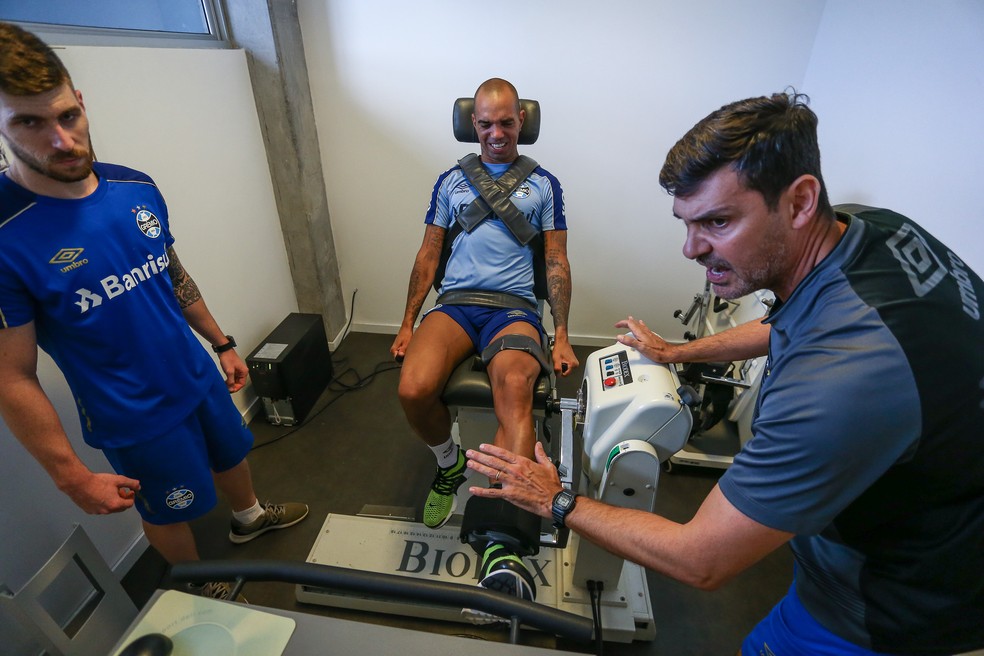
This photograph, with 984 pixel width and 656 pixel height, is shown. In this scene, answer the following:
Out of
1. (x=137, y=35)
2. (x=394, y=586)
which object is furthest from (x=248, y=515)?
(x=137, y=35)

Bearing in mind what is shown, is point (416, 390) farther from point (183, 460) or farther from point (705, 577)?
point (705, 577)

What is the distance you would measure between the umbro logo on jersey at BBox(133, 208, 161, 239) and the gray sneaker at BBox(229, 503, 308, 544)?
3.78 ft

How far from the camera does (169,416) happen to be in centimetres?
125

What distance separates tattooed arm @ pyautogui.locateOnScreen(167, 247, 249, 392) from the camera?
4.63 ft

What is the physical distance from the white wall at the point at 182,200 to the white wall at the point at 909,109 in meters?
2.70

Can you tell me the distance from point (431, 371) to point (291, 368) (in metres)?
1.07

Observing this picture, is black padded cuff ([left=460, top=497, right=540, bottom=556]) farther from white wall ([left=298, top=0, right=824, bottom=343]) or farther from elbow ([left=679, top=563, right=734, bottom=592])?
white wall ([left=298, top=0, right=824, bottom=343])

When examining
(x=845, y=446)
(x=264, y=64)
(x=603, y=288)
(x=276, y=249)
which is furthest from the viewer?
(x=603, y=288)

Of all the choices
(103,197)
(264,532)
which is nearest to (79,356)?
(103,197)

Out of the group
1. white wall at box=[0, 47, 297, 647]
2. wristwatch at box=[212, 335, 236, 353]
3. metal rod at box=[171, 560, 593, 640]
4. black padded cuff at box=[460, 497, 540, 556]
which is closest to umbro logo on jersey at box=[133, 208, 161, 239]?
wristwatch at box=[212, 335, 236, 353]

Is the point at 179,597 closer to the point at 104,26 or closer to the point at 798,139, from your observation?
the point at 798,139

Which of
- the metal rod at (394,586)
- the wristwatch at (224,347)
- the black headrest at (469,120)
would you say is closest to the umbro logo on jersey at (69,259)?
the wristwatch at (224,347)

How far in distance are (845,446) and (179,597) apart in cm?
102

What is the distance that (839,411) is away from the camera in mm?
685
